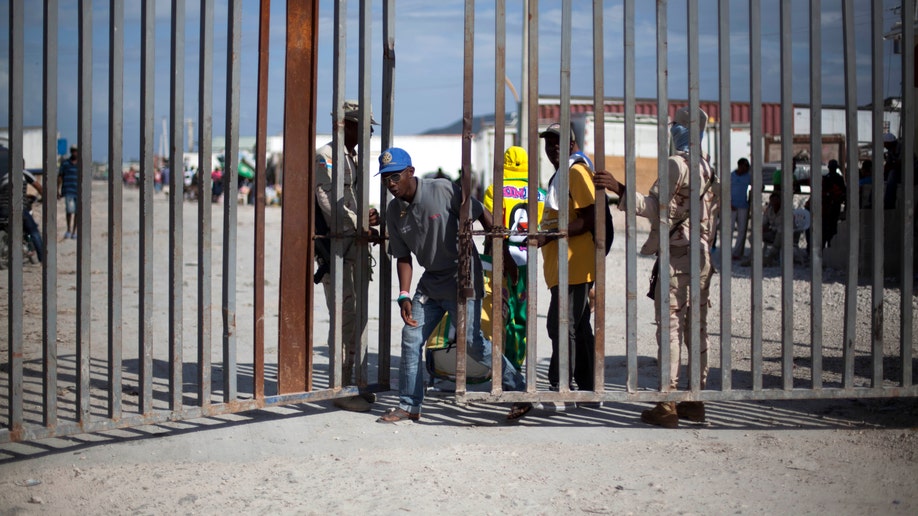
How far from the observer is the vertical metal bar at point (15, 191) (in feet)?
14.9

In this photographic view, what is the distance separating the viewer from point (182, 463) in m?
4.85

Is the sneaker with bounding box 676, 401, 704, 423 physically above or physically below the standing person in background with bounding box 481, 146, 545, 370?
below

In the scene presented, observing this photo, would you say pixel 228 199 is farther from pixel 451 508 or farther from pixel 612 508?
pixel 612 508

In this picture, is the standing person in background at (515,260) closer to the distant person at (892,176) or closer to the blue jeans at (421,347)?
the blue jeans at (421,347)

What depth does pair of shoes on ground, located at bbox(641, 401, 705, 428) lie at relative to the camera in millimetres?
5531

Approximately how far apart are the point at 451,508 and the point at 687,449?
62.5 inches

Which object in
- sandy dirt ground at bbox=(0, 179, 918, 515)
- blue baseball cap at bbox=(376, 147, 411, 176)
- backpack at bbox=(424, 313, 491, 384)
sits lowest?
sandy dirt ground at bbox=(0, 179, 918, 515)

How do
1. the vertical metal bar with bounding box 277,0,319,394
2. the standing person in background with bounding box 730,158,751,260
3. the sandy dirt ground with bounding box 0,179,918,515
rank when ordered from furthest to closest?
the standing person in background with bounding box 730,158,751,260 < the vertical metal bar with bounding box 277,0,319,394 < the sandy dirt ground with bounding box 0,179,918,515

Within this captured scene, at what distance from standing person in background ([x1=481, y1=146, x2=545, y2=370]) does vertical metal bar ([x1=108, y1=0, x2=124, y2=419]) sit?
2.51 meters

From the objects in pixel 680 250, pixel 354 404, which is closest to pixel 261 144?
pixel 354 404

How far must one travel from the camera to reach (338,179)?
5660 millimetres

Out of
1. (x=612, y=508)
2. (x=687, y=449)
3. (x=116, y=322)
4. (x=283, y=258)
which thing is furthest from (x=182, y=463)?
(x=687, y=449)

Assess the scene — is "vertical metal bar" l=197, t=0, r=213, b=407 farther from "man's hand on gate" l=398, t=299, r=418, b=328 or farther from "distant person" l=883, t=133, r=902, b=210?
"distant person" l=883, t=133, r=902, b=210

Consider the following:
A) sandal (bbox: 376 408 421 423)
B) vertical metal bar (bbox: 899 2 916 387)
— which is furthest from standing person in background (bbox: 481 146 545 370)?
vertical metal bar (bbox: 899 2 916 387)
